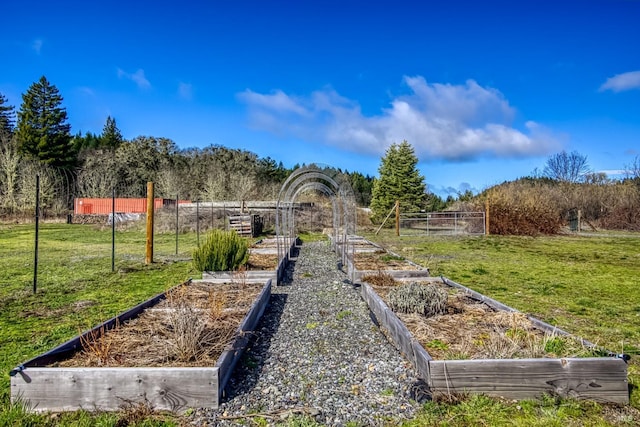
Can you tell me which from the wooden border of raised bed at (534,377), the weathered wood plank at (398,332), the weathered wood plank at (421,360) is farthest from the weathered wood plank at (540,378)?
the weathered wood plank at (398,332)

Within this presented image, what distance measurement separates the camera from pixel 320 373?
326 cm

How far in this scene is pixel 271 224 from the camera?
2291cm

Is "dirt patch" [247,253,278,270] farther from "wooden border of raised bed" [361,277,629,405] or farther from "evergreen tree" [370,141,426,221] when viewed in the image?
"evergreen tree" [370,141,426,221]

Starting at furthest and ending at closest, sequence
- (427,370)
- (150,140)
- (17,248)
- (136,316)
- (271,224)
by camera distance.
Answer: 1. (150,140)
2. (271,224)
3. (17,248)
4. (136,316)
5. (427,370)

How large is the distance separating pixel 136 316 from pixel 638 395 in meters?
4.43

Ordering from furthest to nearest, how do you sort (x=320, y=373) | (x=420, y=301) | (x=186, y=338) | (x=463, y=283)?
(x=463, y=283)
(x=420, y=301)
(x=320, y=373)
(x=186, y=338)

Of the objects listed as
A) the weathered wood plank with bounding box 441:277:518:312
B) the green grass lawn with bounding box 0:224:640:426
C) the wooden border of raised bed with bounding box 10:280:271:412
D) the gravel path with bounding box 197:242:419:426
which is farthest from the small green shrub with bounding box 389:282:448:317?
the wooden border of raised bed with bounding box 10:280:271:412

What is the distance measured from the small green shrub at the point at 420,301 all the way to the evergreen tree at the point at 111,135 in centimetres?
5844

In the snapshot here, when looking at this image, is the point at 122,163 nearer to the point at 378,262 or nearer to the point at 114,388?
the point at 378,262

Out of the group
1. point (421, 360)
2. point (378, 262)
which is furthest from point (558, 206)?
point (421, 360)

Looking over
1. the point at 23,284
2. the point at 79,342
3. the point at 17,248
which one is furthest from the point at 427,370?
the point at 17,248

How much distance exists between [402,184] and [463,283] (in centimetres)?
2442

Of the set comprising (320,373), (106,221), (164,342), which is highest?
(106,221)

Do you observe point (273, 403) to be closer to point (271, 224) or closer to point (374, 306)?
point (374, 306)
